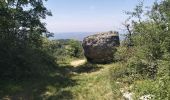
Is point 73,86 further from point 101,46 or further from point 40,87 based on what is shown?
point 101,46

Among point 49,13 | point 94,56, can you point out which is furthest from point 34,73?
→ point 49,13

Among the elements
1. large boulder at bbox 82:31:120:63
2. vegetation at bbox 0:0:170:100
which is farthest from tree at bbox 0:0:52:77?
large boulder at bbox 82:31:120:63

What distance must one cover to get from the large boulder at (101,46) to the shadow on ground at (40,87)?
2.95 metres

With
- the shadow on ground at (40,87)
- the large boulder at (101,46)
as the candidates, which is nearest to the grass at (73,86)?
the shadow on ground at (40,87)

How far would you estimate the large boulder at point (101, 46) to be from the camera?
25344 millimetres

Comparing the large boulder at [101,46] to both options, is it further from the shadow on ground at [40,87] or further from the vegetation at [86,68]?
the shadow on ground at [40,87]

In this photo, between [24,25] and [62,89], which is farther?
[24,25]

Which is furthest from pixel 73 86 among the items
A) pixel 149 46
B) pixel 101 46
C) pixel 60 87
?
pixel 101 46

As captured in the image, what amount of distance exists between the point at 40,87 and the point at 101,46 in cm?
841

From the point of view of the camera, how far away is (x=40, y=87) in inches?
719

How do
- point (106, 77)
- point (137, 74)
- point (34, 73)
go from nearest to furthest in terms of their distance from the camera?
point (137, 74), point (106, 77), point (34, 73)

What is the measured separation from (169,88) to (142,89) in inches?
48.5

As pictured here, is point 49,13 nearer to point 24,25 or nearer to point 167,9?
point 24,25

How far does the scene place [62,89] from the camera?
57.7ft
